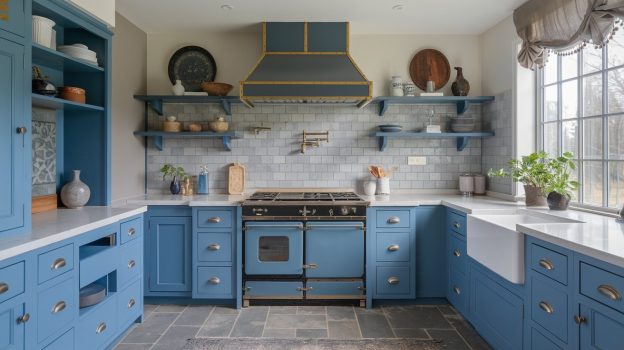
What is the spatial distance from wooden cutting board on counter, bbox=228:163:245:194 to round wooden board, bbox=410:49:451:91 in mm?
2073

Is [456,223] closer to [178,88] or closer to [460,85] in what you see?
[460,85]

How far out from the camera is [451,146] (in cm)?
394

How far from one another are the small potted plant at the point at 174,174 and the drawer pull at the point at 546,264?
124 inches

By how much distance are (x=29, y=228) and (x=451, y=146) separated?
3.65m

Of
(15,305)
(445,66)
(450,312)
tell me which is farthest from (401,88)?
(15,305)

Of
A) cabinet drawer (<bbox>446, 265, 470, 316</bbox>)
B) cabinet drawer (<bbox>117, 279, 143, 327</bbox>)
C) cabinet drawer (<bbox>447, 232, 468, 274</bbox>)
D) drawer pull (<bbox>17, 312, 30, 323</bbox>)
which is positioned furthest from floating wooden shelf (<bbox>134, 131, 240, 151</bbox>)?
cabinet drawer (<bbox>446, 265, 470, 316</bbox>)

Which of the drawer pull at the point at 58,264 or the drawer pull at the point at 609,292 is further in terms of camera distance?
the drawer pull at the point at 58,264

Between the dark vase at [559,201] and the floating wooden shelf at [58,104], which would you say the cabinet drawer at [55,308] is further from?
the dark vase at [559,201]

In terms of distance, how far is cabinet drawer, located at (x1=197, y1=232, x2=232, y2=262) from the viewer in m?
3.24

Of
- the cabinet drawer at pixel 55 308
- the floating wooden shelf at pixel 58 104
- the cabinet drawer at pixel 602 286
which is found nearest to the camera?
the cabinet drawer at pixel 602 286

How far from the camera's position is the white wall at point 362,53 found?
3.88 metres

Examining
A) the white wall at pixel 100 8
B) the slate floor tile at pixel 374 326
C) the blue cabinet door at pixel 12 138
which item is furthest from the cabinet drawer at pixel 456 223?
the white wall at pixel 100 8

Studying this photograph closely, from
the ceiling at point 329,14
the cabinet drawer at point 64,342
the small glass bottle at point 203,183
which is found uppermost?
the ceiling at point 329,14

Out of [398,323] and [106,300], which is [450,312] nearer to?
[398,323]
